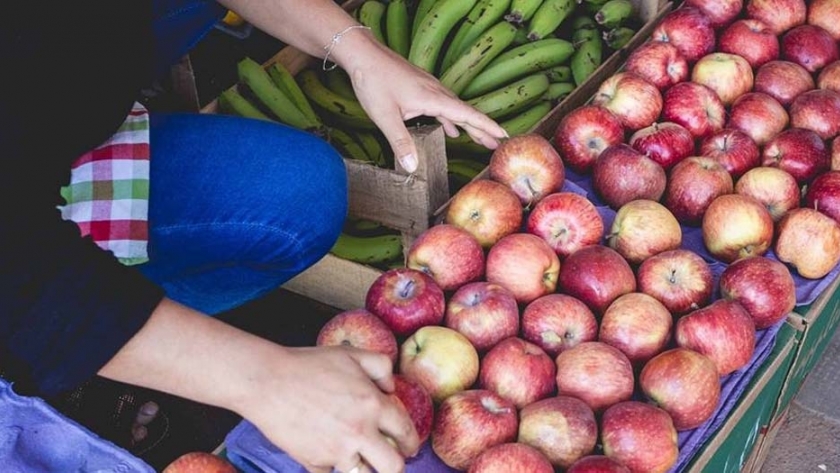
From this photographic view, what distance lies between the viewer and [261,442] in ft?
4.91

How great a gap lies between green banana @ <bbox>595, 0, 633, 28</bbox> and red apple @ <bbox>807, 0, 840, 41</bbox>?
653mm

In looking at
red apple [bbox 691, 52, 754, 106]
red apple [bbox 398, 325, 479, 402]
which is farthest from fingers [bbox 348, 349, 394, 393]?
red apple [bbox 691, 52, 754, 106]

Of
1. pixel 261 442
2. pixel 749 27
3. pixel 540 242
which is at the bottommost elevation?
pixel 261 442

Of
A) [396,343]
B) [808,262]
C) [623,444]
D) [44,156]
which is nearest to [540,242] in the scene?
[396,343]

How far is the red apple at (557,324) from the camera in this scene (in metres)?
1.63

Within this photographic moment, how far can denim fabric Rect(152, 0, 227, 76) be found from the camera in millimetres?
2182

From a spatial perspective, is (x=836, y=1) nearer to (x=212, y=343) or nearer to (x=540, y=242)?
(x=540, y=242)

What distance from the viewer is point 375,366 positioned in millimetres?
1147

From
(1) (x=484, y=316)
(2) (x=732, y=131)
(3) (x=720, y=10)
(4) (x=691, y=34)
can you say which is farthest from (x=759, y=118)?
(1) (x=484, y=316)

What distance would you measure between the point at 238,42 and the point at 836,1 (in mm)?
2528

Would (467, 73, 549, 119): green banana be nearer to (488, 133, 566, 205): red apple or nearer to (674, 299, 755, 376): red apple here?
(488, 133, 566, 205): red apple

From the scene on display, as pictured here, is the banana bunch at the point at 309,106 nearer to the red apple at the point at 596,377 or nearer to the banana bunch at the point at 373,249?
the banana bunch at the point at 373,249

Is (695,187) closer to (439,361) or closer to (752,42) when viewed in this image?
(752,42)

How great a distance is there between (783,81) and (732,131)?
0.32m
